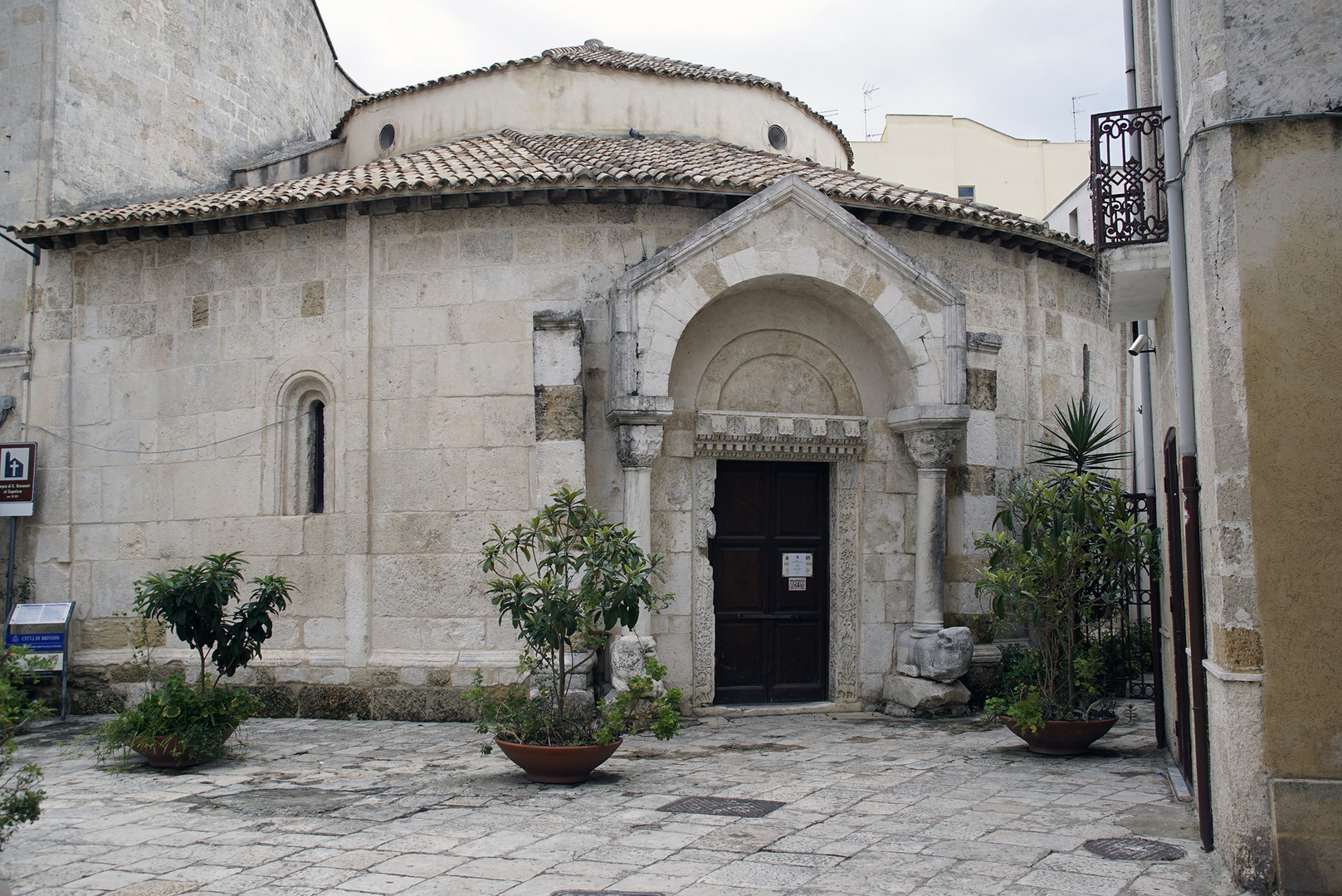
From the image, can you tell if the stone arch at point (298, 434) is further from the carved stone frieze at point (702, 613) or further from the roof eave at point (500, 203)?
the carved stone frieze at point (702, 613)

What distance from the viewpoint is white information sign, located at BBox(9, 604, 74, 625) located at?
1044 cm

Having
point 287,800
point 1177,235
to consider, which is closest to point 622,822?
point 287,800

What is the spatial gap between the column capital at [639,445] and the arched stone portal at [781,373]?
2 cm

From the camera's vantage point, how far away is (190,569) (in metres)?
8.26

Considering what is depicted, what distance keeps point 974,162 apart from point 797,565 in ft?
79.5

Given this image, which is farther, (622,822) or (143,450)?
(143,450)

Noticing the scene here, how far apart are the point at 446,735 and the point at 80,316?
6359 millimetres

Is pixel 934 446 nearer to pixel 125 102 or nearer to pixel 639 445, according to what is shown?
pixel 639 445

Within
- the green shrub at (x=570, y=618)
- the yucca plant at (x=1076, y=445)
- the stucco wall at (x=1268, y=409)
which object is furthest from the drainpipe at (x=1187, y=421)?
the yucca plant at (x=1076, y=445)

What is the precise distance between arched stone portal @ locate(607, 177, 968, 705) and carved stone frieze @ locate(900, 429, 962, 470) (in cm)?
2

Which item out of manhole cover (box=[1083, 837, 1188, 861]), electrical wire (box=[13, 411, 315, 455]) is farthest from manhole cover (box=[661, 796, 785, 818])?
electrical wire (box=[13, 411, 315, 455])

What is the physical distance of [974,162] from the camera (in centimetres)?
3142

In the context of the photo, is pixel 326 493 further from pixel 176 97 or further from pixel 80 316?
pixel 176 97

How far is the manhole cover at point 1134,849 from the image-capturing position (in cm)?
538
